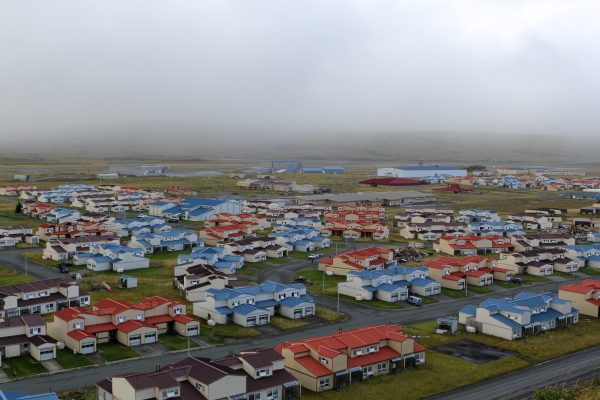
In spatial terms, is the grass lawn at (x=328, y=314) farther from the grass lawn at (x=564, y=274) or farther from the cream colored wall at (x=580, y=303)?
the grass lawn at (x=564, y=274)

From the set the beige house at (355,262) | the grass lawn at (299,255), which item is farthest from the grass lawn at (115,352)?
the grass lawn at (299,255)

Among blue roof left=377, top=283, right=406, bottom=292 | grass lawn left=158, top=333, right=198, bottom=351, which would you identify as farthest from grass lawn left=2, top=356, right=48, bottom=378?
blue roof left=377, top=283, right=406, bottom=292

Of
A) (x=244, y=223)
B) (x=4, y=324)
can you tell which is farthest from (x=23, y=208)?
(x=4, y=324)

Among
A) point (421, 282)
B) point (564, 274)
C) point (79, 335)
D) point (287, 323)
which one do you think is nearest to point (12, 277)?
point (79, 335)

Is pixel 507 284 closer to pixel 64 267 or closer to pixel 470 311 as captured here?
pixel 470 311

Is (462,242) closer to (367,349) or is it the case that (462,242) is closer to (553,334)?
(553,334)
